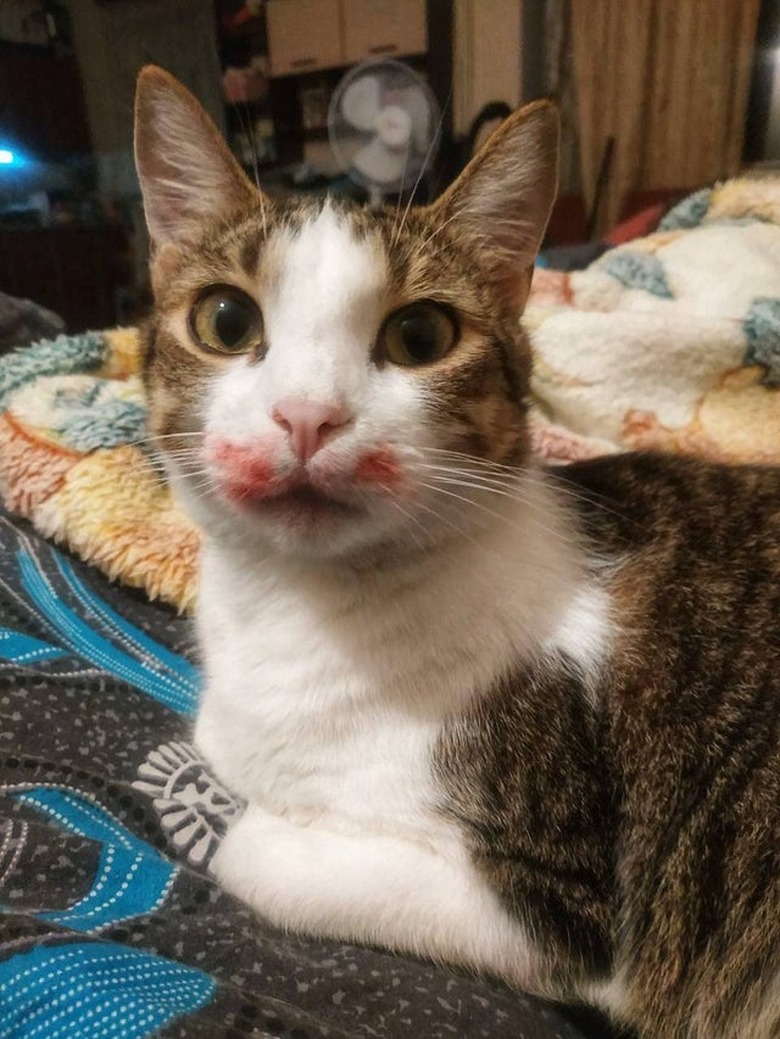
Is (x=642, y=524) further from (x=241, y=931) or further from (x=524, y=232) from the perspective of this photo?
(x=241, y=931)

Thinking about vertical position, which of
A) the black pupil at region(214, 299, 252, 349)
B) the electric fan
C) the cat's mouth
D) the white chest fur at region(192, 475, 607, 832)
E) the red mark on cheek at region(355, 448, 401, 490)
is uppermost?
the electric fan

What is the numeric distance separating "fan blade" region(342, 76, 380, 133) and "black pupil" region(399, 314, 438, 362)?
2.76m

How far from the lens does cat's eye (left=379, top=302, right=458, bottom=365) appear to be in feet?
2.75

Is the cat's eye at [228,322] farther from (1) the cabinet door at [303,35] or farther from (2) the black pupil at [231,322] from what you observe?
(1) the cabinet door at [303,35]

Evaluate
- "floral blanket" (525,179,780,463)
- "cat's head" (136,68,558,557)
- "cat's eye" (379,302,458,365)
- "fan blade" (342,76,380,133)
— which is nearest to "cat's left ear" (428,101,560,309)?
"cat's head" (136,68,558,557)

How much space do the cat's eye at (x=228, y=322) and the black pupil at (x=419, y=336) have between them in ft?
0.48

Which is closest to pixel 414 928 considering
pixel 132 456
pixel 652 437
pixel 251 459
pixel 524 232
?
pixel 251 459

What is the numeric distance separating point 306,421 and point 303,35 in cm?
420

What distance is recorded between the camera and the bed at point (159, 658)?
68 centimetres

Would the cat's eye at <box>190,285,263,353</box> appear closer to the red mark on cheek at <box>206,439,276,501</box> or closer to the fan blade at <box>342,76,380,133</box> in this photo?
the red mark on cheek at <box>206,439,276,501</box>

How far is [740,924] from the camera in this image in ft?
2.64

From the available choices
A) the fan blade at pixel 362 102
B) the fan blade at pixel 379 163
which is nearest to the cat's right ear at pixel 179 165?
the fan blade at pixel 379 163

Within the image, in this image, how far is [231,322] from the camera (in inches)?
33.6

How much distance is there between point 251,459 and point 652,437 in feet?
3.83
